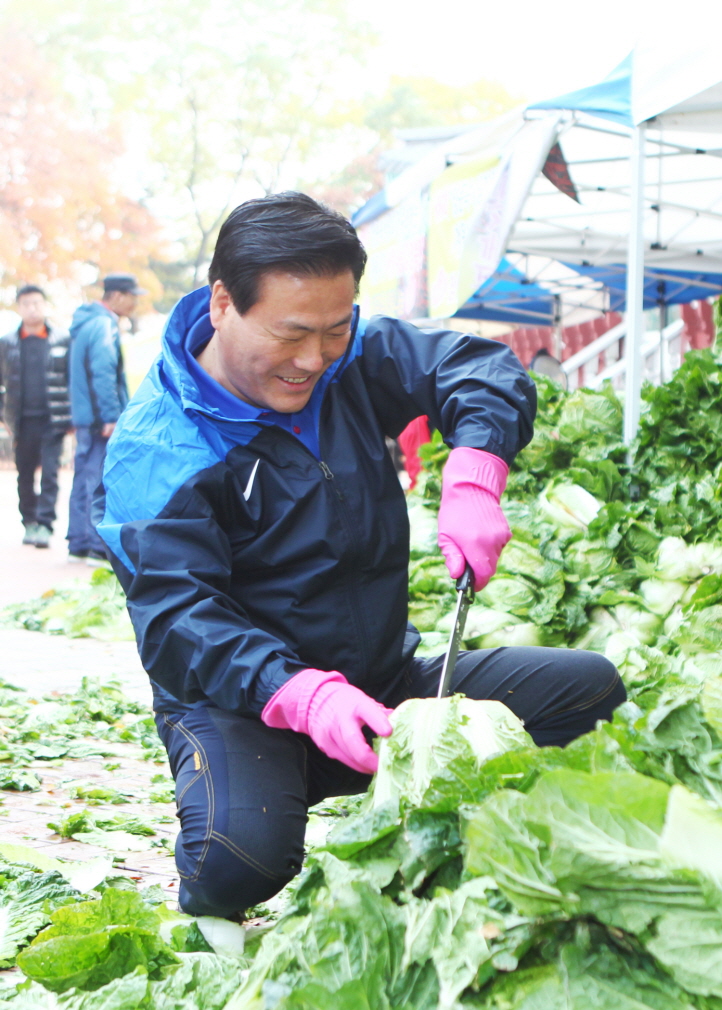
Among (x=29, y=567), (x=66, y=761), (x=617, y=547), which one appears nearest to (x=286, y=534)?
(x=66, y=761)

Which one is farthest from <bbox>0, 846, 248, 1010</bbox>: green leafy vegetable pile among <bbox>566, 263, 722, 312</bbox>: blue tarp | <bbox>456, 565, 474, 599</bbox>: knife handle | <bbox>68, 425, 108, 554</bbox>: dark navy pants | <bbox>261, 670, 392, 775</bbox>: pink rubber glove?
<bbox>566, 263, 722, 312</bbox>: blue tarp

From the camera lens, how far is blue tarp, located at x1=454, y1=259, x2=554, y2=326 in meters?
13.4

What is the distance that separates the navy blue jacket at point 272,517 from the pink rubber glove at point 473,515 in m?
0.06

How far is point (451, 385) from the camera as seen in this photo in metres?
2.78

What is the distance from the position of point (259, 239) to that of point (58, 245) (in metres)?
26.8

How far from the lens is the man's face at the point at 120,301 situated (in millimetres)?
9422

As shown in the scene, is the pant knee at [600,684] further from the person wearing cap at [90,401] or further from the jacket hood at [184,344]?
the person wearing cap at [90,401]

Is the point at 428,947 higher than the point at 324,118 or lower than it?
lower

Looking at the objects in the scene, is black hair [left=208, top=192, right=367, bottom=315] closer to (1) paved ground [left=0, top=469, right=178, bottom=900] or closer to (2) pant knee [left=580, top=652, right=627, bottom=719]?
(2) pant knee [left=580, top=652, right=627, bottom=719]

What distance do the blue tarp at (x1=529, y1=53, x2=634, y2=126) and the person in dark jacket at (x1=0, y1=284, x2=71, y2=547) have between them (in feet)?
20.9

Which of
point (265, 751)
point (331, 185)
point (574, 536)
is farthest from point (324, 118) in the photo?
point (265, 751)

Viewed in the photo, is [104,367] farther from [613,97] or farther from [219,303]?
[219,303]

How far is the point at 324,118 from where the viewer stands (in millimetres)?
34188

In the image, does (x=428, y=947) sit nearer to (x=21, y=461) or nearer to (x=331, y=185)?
(x=21, y=461)
